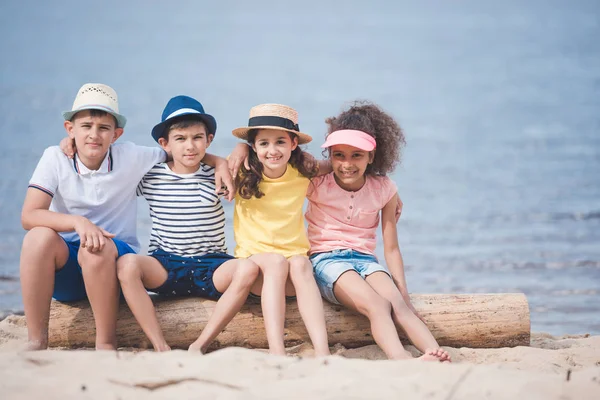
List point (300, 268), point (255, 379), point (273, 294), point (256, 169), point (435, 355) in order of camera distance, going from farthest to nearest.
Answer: point (256, 169) < point (300, 268) < point (273, 294) < point (435, 355) < point (255, 379)

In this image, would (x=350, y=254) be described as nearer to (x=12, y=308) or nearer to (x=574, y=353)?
(x=574, y=353)

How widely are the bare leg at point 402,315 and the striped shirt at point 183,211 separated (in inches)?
40.3

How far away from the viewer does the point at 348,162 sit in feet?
15.3

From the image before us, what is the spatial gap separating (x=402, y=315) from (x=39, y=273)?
2114mm

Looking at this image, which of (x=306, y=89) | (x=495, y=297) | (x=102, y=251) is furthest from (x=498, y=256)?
(x=306, y=89)

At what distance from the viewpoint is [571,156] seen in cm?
1571

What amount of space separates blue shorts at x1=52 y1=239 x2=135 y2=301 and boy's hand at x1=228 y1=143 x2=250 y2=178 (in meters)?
0.81

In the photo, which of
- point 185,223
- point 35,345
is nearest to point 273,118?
point 185,223

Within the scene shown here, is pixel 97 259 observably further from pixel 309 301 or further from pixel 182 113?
pixel 309 301

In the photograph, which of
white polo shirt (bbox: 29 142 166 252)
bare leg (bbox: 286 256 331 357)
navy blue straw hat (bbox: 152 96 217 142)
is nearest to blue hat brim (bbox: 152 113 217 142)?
navy blue straw hat (bbox: 152 96 217 142)

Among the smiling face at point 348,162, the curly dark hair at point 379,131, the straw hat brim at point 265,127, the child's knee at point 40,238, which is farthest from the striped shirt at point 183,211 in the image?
the curly dark hair at point 379,131

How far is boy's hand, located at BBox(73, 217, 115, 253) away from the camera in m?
4.06

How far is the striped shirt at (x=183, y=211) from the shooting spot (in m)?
4.51

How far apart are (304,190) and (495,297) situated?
4.73 ft
